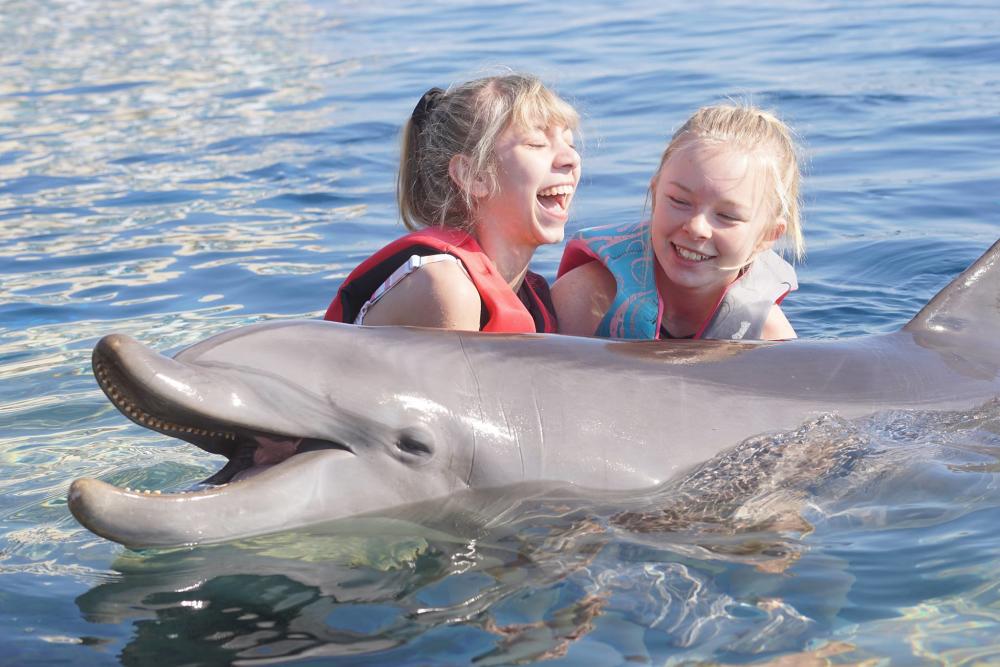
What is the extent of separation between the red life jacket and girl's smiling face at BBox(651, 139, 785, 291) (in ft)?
2.70

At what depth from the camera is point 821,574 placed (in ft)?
14.9

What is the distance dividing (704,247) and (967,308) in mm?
1260

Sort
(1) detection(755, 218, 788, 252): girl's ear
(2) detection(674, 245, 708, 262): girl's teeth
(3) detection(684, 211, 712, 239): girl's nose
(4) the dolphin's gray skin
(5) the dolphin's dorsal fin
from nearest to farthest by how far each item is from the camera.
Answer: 1. (4) the dolphin's gray skin
2. (5) the dolphin's dorsal fin
3. (3) detection(684, 211, 712, 239): girl's nose
4. (2) detection(674, 245, 708, 262): girl's teeth
5. (1) detection(755, 218, 788, 252): girl's ear

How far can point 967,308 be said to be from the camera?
5.79m

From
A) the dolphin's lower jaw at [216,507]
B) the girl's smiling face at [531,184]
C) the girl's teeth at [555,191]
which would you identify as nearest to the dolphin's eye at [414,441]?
the dolphin's lower jaw at [216,507]

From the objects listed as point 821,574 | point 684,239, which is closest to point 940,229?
point 684,239

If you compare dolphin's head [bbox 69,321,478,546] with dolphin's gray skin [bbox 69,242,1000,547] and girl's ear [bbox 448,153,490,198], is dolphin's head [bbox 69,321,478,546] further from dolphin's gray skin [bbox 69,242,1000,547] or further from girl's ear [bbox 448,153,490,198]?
girl's ear [bbox 448,153,490,198]

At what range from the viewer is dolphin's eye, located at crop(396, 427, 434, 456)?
455 centimetres

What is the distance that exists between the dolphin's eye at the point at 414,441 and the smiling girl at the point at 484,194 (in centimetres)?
143

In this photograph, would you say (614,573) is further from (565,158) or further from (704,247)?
(565,158)

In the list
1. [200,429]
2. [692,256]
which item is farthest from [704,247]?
[200,429]

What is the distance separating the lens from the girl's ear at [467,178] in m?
6.39

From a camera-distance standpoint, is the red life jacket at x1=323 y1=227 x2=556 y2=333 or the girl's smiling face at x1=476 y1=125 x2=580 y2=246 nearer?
the red life jacket at x1=323 y1=227 x2=556 y2=333

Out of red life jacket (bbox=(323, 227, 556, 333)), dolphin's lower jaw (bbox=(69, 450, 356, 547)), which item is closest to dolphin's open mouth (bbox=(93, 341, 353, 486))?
dolphin's lower jaw (bbox=(69, 450, 356, 547))
